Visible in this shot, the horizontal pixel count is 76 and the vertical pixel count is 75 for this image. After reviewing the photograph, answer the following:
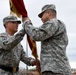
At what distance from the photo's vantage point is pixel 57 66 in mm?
6590

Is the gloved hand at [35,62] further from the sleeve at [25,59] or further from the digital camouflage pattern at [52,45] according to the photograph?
the digital camouflage pattern at [52,45]

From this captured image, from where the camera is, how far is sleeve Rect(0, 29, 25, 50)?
7.18m

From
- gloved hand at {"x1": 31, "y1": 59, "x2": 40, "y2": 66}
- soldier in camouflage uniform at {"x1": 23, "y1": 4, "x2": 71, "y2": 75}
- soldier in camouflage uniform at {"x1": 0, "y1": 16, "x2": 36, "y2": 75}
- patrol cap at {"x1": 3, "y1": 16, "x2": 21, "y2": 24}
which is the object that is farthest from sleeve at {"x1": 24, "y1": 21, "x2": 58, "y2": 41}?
gloved hand at {"x1": 31, "y1": 59, "x2": 40, "y2": 66}

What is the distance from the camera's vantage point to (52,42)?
6664 millimetres

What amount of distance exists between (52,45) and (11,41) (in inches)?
39.8

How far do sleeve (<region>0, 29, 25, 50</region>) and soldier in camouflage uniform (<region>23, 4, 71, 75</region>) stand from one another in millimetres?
413

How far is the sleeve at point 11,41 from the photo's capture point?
718cm

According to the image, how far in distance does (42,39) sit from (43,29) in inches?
6.7

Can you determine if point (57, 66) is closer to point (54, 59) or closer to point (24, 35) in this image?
point (54, 59)

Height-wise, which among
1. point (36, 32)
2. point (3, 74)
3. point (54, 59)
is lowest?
point (3, 74)

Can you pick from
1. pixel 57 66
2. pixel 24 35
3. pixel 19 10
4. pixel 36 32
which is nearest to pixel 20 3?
pixel 19 10

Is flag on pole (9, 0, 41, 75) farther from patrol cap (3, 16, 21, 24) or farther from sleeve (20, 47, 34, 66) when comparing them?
sleeve (20, 47, 34, 66)

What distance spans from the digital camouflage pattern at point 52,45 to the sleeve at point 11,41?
0.46 meters

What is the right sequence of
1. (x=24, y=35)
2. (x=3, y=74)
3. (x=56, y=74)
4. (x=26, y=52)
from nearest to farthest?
1. (x=56, y=74)
2. (x=24, y=35)
3. (x=3, y=74)
4. (x=26, y=52)
